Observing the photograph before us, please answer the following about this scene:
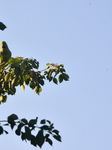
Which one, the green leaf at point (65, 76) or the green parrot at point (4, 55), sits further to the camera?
the green leaf at point (65, 76)

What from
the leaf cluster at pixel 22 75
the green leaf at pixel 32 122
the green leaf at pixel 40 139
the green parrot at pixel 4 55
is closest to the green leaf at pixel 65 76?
the leaf cluster at pixel 22 75

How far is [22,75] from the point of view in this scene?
4523mm

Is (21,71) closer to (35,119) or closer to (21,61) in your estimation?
(21,61)

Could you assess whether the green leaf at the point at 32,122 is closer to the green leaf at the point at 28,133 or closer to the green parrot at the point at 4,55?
the green leaf at the point at 28,133

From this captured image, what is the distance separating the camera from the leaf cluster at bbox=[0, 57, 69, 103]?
14.1 feet

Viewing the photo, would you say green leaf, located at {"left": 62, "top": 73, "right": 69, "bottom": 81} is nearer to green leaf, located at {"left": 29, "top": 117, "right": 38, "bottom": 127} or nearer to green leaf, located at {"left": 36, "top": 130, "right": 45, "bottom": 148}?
green leaf, located at {"left": 29, "top": 117, "right": 38, "bottom": 127}

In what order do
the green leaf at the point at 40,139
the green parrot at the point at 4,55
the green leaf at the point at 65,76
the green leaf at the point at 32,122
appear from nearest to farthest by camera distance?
the green leaf at the point at 40,139
the green leaf at the point at 32,122
the green parrot at the point at 4,55
the green leaf at the point at 65,76

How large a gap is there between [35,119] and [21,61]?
2.85ft

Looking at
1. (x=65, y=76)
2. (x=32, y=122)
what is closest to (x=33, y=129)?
(x=32, y=122)

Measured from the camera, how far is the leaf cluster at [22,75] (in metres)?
4.31

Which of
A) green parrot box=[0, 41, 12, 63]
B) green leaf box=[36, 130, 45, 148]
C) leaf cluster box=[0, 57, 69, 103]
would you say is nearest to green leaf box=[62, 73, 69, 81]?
leaf cluster box=[0, 57, 69, 103]

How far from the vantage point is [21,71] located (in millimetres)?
4375

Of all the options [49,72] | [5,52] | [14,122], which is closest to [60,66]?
[49,72]

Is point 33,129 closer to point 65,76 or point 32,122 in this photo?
point 32,122
